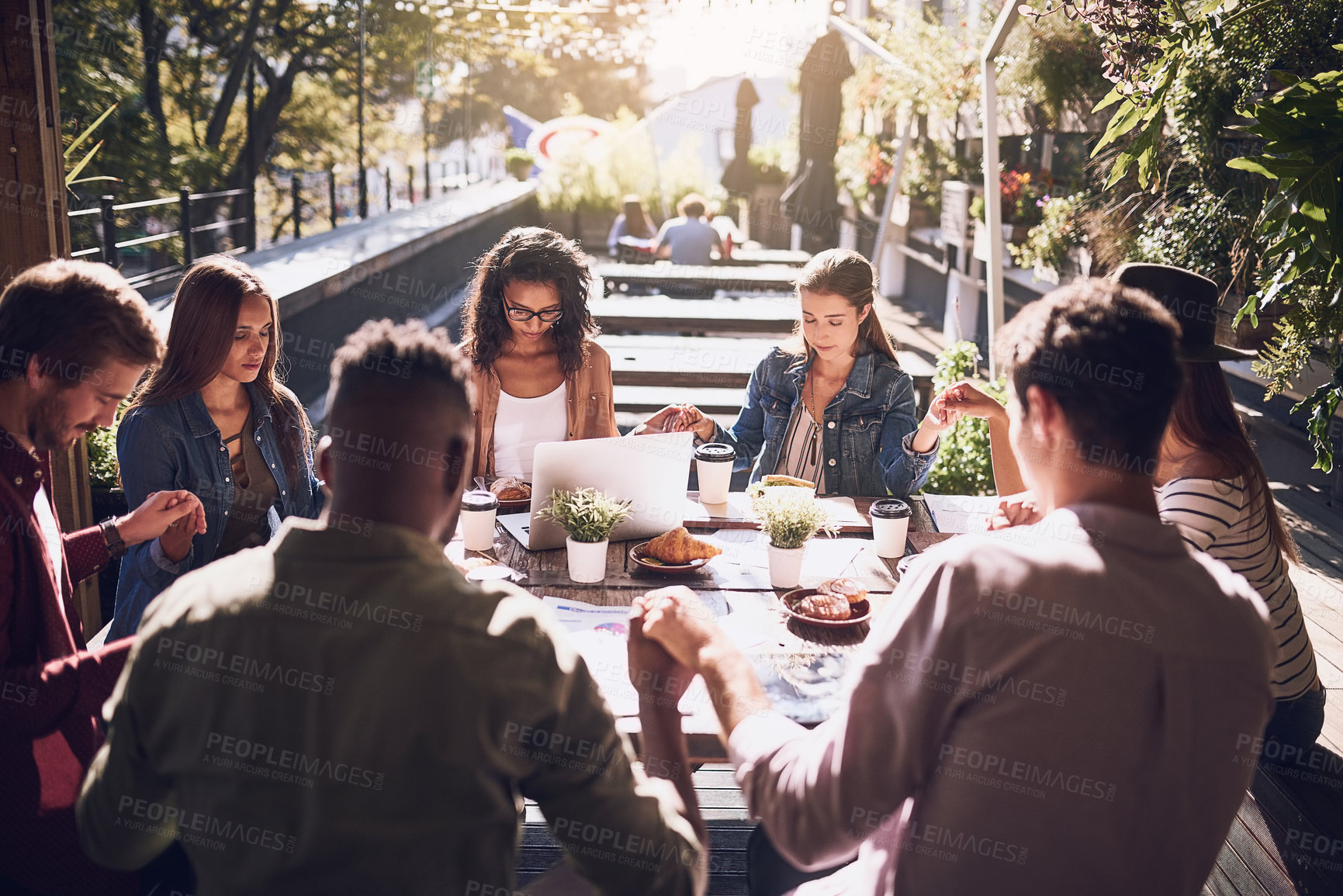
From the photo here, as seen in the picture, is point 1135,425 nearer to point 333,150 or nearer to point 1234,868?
point 1234,868

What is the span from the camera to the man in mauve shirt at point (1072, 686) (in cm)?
120

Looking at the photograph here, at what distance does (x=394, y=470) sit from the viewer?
119 cm

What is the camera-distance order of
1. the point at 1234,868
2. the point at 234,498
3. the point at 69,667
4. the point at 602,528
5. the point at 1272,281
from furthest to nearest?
the point at 234,498 → the point at 1272,281 → the point at 602,528 → the point at 1234,868 → the point at 69,667

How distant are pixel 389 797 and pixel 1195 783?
92 cm

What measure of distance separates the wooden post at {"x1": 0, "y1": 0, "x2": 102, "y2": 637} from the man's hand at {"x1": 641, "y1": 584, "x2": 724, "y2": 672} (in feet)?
5.82

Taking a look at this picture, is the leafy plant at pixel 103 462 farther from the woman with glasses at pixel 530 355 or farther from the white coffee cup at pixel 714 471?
the white coffee cup at pixel 714 471

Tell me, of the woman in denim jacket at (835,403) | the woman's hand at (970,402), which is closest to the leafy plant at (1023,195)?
the woman in denim jacket at (835,403)

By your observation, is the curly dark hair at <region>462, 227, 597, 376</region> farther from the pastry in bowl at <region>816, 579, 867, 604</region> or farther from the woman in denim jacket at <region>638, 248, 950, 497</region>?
the pastry in bowl at <region>816, 579, 867, 604</region>

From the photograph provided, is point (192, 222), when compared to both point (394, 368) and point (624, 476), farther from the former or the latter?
point (394, 368)

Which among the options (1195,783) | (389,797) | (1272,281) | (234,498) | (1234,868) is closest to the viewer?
(389,797)

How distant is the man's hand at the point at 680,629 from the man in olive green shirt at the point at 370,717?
1.14ft

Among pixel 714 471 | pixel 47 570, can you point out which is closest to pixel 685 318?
pixel 714 471

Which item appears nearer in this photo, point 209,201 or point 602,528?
point 602,528

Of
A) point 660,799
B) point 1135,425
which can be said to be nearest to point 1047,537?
point 1135,425
